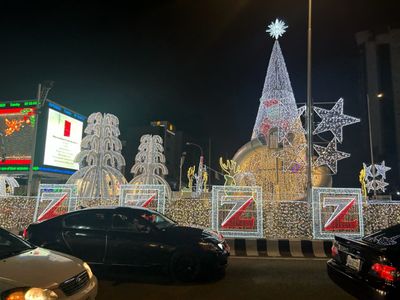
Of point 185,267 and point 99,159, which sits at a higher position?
point 99,159

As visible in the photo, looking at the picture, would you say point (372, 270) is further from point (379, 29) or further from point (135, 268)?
point (379, 29)

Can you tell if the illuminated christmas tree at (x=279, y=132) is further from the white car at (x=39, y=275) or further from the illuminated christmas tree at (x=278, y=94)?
the white car at (x=39, y=275)

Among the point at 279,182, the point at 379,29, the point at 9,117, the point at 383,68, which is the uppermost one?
the point at 379,29

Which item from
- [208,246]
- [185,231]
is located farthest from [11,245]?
[208,246]

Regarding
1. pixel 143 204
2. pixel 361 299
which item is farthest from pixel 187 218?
pixel 361 299

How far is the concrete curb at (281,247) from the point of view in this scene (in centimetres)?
1088

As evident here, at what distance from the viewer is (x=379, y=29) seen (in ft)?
273

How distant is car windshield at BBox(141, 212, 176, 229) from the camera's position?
784cm

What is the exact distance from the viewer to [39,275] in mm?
4348

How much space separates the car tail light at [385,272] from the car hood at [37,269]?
398 centimetres

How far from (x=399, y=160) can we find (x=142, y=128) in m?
60.5

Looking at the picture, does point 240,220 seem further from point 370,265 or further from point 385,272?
point 385,272

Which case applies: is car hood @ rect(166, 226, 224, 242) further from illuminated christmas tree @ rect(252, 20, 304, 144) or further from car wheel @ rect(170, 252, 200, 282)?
illuminated christmas tree @ rect(252, 20, 304, 144)

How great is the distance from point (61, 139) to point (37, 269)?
131ft
